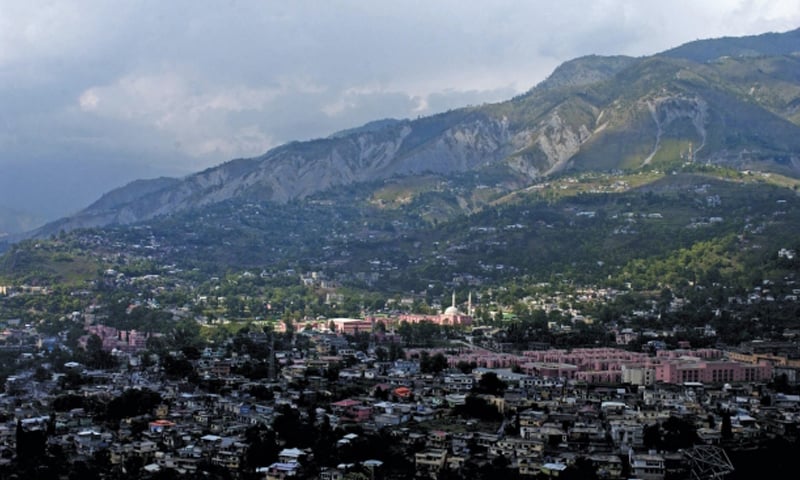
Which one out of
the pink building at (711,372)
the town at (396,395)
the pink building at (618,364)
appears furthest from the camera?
the pink building at (618,364)

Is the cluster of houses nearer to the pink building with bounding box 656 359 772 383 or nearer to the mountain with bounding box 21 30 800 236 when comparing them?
the pink building with bounding box 656 359 772 383

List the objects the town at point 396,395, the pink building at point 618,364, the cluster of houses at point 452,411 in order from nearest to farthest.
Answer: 1. the town at point 396,395
2. the cluster of houses at point 452,411
3. the pink building at point 618,364

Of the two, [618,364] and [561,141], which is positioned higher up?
[561,141]

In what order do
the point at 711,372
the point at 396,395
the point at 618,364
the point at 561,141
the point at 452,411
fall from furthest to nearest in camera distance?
the point at 561,141, the point at 618,364, the point at 711,372, the point at 396,395, the point at 452,411

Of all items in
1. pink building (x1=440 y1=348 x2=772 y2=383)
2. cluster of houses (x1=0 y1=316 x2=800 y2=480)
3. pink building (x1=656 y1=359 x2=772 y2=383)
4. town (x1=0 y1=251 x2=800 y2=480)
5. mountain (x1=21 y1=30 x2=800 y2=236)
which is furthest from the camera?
mountain (x1=21 y1=30 x2=800 y2=236)

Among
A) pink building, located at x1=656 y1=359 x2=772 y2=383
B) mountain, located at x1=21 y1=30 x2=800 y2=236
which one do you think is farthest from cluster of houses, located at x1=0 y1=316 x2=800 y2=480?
mountain, located at x1=21 y1=30 x2=800 y2=236

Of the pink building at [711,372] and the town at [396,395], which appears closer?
the town at [396,395]

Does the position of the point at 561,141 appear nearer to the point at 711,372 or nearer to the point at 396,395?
the point at 711,372

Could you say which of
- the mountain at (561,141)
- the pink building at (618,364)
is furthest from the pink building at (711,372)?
the mountain at (561,141)

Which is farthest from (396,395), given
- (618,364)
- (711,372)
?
(711,372)

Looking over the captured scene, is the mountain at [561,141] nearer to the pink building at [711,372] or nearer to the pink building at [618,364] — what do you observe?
the pink building at [618,364]
